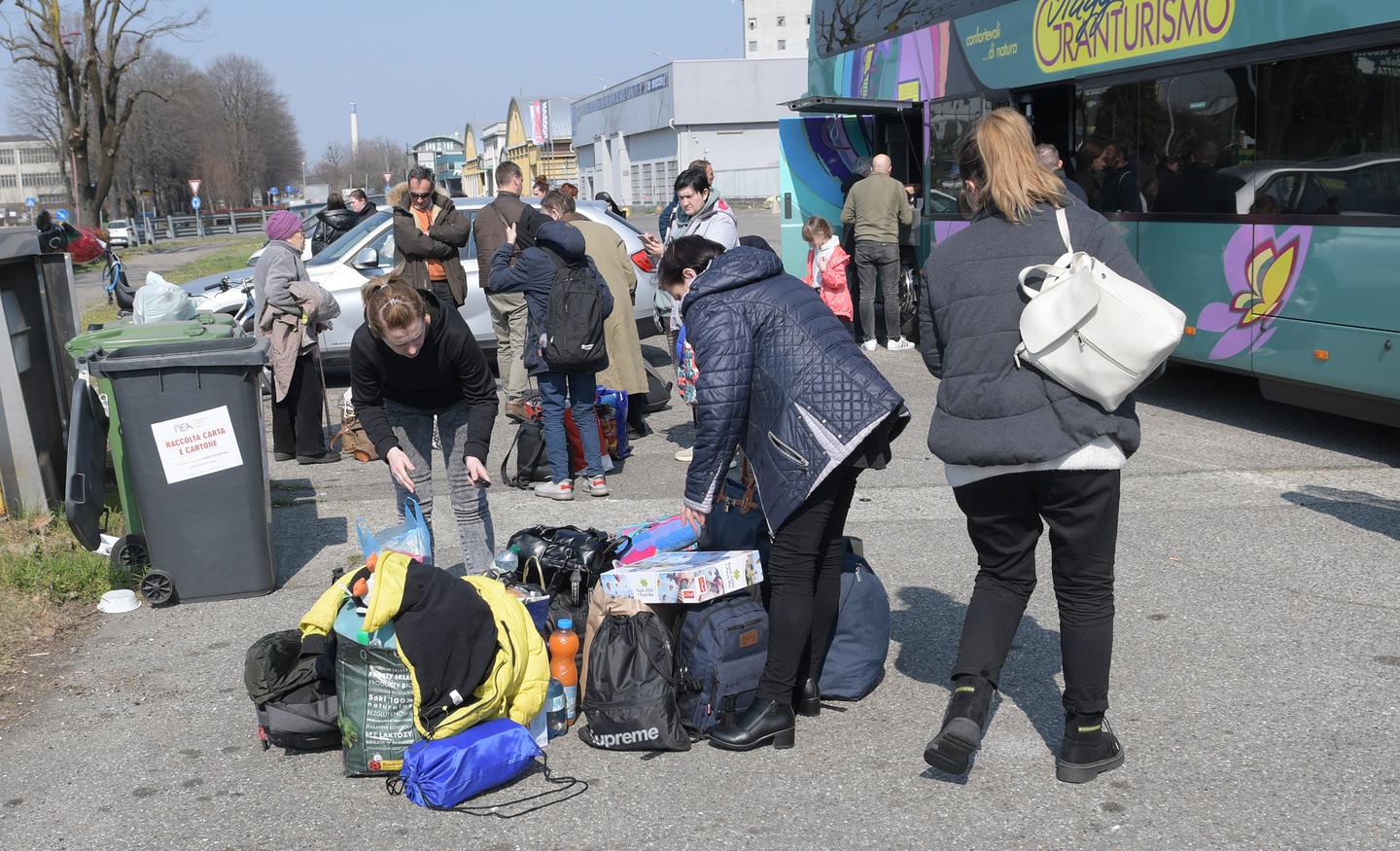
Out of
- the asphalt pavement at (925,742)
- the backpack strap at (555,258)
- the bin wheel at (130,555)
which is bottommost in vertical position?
the asphalt pavement at (925,742)

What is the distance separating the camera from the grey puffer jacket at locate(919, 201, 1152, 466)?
3416mm

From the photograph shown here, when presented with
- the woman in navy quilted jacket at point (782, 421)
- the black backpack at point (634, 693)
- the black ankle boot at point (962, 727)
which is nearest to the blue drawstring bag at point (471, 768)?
the black backpack at point (634, 693)

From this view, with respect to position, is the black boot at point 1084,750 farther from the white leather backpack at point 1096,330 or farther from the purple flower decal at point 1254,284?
the purple flower decal at point 1254,284

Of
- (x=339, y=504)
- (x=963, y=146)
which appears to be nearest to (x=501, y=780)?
(x=963, y=146)

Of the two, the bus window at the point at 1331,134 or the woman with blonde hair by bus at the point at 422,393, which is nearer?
the woman with blonde hair by bus at the point at 422,393

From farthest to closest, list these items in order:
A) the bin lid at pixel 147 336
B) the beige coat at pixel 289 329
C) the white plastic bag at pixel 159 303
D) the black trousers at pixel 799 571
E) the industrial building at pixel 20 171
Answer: the industrial building at pixel 20 171
the white plastic bag at pixel 159 303
the beige coat at pixel 289 329
the bin lid at pixel 147 336
the black trousers at pixel 799 571

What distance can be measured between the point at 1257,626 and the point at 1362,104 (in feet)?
13.4

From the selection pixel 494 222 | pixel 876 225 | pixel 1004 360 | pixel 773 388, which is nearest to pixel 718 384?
pixel 773 388

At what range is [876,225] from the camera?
12.4 m

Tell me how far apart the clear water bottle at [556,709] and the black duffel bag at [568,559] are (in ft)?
1.44

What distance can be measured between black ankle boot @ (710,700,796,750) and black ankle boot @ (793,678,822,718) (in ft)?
0.71

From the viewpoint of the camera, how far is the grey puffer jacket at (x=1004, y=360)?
3.42 m

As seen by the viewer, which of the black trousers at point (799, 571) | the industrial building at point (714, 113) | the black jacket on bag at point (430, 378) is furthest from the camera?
the industrial building at point (714, 113)

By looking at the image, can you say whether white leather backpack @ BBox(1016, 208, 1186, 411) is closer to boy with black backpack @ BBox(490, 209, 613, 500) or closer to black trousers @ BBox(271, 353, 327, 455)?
boy with black backpack @ BBox(490, 209, 613, 500)
